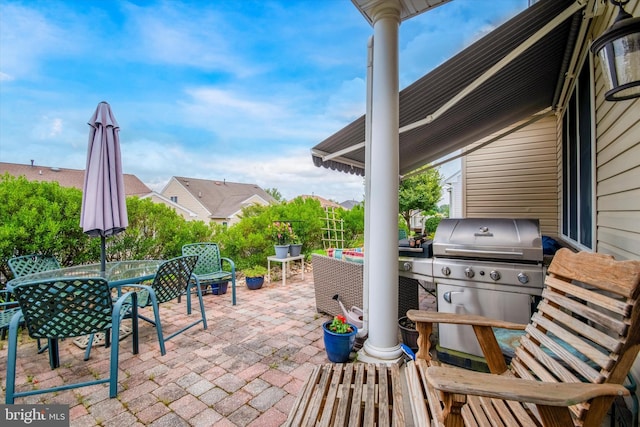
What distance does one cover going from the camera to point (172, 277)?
10.4 feet

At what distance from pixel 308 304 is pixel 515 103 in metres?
4.20

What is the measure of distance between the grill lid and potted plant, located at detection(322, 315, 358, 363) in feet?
3.62

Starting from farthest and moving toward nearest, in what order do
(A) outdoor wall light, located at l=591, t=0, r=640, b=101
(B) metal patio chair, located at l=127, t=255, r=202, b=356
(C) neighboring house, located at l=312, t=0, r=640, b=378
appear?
1. (B) metal patio chair, located at l=127, t=255, r=202, b=356
2. (C) neighboring house, located at l=312, t=0, r=640, b=378
3. (A) outdoor wall light, located at l=591, t=0, r=640, b=101

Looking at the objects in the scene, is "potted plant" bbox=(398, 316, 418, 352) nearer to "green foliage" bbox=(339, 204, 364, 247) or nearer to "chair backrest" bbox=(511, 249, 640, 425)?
"chair backrest" bbox=(511, 249, 640, 425)

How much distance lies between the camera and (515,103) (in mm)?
4141

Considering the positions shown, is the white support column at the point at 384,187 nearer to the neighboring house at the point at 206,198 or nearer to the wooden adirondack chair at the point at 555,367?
the wooden adirondack chair at the point at 555,367

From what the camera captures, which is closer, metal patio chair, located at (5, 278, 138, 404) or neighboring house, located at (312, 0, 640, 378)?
neighboring house, located at (312, 0, 640, 378)

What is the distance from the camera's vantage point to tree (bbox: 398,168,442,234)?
18.5m

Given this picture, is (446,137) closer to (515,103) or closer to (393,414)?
(515,103)

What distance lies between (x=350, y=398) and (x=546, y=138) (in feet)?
19.9

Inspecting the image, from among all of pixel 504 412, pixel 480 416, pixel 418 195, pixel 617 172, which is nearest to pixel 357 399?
pixel 480 416

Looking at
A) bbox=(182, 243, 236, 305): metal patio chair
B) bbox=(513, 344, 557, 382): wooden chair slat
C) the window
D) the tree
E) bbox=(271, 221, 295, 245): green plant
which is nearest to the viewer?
bbox=(513, 344, 557, 382): wooden chair slat

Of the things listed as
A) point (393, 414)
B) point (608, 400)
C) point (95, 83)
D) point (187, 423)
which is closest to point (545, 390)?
point (608, 400)

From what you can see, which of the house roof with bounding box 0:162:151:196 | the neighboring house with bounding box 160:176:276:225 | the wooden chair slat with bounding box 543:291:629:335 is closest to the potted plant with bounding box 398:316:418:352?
the wooden chair slat with bounding box 543:291:629:335
